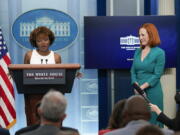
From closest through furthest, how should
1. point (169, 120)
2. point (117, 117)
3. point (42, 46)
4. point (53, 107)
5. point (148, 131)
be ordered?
point (148, 131)
point (53, 107)
point (117, 117)
point (169, 120)
point (42, 46)

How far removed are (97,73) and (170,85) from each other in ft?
3.26

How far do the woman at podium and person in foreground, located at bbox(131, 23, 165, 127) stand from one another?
1039 millimetres

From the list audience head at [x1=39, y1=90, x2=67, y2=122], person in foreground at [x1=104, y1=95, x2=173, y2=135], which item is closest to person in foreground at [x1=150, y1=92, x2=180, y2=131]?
person in foreground at [x1=104, y1=95, x2=173, y2=135]

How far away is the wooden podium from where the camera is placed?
4387 millimetres

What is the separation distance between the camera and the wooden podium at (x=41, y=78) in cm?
439

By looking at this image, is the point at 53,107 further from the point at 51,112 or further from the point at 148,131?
the point at 148,131

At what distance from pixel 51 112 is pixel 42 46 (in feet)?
7.09

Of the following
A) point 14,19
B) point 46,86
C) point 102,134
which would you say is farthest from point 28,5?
point 102,134

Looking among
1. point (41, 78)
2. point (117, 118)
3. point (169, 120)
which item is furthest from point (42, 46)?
point (117, 118)

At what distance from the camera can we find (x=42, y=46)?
4941mm

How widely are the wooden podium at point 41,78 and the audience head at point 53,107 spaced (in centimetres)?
152

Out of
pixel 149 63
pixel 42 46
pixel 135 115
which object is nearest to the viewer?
pixel 135 115

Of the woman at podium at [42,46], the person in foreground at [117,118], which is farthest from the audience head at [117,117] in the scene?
the woman at podium at [42,46]

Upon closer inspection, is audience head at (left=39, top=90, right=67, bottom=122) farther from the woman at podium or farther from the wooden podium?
the woman at podium
